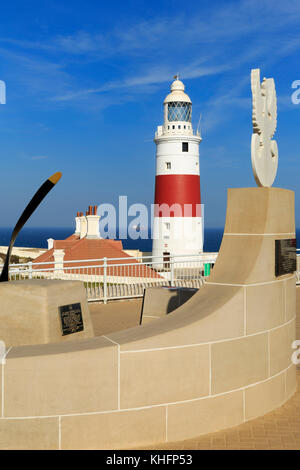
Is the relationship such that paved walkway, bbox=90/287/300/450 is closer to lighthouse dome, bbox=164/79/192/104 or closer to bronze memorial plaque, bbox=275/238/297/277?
bronze memorial plaque, bbox=275/238/297/277

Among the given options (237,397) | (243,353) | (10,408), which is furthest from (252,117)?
(10,408)

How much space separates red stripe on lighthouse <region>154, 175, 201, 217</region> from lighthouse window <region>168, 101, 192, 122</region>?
15.4 feet

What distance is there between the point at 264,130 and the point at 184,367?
3174 millimetres

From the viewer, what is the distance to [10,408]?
13.6 ft

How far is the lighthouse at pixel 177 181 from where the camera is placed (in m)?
32.5

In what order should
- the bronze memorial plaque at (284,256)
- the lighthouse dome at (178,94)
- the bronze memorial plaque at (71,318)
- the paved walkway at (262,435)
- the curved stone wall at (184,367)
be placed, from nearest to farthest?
1. the curved stone wall at (184,367)
2. the paved walkway at (262,435)
3. the bronze memorial plaque at (284,256)
4. the bronze memorial plaque at (71,318)
5. the lighthouse dome at (178,94)

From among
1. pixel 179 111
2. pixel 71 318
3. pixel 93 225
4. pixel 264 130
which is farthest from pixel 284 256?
pixel 179 111

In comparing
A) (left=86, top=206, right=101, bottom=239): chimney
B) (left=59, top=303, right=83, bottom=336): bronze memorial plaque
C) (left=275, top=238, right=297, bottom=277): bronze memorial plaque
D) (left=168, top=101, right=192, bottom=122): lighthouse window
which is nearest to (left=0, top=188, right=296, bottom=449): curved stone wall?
(left=275, top=238, right=297, bottom=277): bronze memorial plaque

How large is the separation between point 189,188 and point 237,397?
1100 inches

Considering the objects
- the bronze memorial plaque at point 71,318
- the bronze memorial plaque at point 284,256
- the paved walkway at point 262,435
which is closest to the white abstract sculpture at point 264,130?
the bronze memorial plaque at point 284,256

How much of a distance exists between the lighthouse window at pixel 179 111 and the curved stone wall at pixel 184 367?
1165 inches

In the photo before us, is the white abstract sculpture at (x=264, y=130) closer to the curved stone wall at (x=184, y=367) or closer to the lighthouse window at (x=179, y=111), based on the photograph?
the curved stone wall at (x=184, y=367)

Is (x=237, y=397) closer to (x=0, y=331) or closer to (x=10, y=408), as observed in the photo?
(x=10, y=408)

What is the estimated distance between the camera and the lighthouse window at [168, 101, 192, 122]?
113 feet
